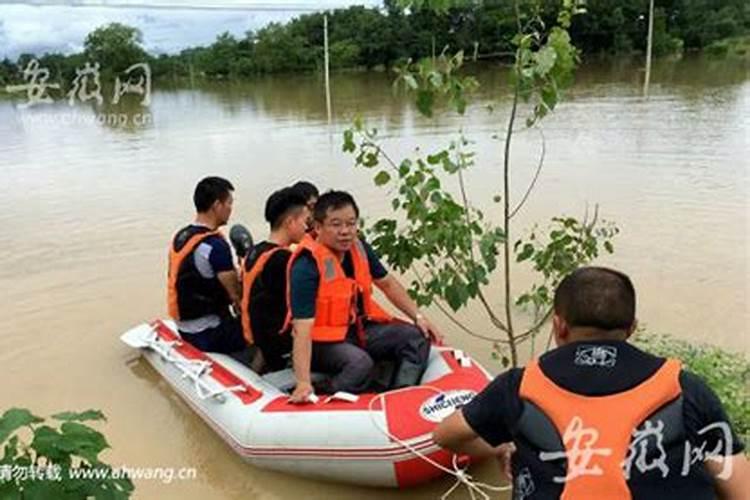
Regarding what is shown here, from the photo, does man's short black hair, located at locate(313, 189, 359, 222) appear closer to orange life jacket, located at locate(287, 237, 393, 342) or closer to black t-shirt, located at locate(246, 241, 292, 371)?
orange life jacket, located at locate(287, 237, 393, 342)

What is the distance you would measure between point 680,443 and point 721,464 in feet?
0.46

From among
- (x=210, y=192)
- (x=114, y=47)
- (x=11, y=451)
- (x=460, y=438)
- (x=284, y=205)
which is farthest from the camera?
(x=114, y=47)

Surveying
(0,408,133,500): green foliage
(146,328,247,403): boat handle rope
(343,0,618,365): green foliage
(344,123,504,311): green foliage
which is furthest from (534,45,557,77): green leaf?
(0,408,133,500): green foliage

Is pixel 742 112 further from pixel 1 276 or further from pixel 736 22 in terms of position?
pixel 736 22

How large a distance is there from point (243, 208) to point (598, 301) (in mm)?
7342

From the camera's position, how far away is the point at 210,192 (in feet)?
13.0

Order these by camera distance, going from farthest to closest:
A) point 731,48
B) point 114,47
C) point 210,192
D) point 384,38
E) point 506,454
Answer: point 384,38, point 731,48, point 114,47, point 210,192, point 506,454

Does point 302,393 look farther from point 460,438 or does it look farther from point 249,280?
point 460,438

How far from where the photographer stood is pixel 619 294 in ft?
5.72

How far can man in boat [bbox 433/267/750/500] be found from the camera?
1.63m

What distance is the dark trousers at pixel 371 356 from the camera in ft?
11.4

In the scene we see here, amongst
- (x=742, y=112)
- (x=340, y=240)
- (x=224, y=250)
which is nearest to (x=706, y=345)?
(x=340, y=240)

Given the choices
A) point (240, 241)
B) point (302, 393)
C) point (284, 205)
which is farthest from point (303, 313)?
point (240, 241)

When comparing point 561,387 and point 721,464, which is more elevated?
point 561,387
